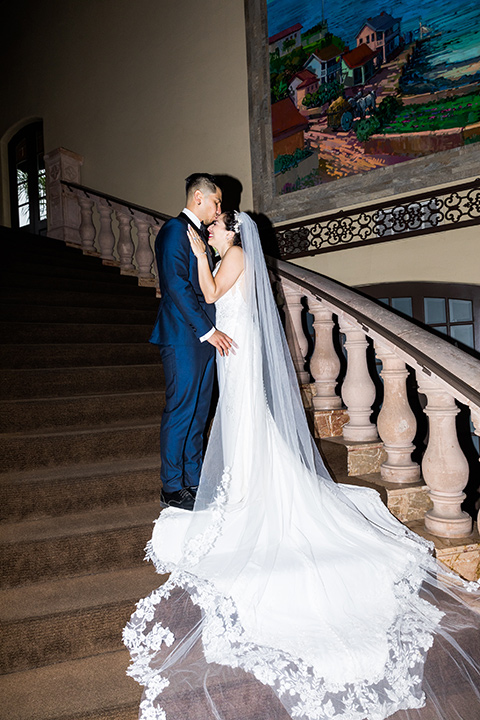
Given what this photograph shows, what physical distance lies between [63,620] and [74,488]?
30.9 inches

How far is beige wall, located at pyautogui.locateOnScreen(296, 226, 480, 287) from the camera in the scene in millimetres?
4301

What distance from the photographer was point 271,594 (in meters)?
1.85

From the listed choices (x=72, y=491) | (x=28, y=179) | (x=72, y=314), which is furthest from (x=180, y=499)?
(x=28, y=179)

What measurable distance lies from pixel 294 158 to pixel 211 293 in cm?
334

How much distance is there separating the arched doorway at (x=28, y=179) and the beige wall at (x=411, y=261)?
17.1ft

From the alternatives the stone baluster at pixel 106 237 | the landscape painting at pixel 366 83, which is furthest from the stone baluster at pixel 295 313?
the stone baluster at pixel 106 237

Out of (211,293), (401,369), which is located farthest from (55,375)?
(401,369)

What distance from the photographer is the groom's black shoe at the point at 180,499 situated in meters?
2.47

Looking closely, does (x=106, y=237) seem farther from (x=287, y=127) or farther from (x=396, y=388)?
(x=396, y=388)

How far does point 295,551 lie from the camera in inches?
80.3

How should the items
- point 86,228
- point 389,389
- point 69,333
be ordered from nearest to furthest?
point 389,389 → point 69,333 → point 86,228

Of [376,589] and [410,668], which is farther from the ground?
[376,589]

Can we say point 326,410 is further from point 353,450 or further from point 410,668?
point 410,668

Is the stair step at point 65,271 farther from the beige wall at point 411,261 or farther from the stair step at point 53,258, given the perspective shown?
the beige wall at point 411,261
